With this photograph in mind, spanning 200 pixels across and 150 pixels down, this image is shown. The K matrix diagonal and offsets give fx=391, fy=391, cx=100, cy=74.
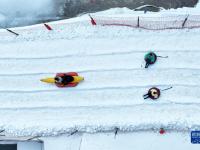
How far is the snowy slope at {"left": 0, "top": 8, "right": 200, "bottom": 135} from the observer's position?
13.9 feet

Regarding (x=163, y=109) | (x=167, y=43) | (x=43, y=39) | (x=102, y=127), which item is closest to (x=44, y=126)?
(x=102, y=127)

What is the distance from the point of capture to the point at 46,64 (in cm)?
447

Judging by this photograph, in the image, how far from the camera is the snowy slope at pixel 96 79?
4246 mm

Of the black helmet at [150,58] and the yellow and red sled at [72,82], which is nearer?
the black helmet at [150,58]

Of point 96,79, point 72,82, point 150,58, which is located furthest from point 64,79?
point 150,58

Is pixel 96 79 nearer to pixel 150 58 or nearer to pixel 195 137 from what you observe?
pixel 150 58

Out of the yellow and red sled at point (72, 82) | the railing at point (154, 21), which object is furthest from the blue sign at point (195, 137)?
the yellow and red sled at point (72, 82)

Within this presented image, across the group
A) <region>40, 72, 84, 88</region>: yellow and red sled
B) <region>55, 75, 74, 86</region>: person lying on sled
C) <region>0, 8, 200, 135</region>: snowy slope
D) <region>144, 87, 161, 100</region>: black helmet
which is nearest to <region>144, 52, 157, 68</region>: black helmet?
<region>0, 8, 200, 135</region>: snowy slope

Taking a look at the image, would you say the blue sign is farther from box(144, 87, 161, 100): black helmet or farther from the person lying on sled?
the person lying on sled

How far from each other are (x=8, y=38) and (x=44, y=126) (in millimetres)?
1107

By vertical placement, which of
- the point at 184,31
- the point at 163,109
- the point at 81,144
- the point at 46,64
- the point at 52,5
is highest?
the point at 52,5

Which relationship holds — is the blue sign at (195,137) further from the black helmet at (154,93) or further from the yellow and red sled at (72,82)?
the yellow and red sled at (72,82)

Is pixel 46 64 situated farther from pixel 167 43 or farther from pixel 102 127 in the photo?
pixel 167 43

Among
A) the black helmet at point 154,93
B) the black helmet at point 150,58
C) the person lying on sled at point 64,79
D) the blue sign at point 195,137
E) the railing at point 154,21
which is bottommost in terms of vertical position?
the blue sign at point 195,137
